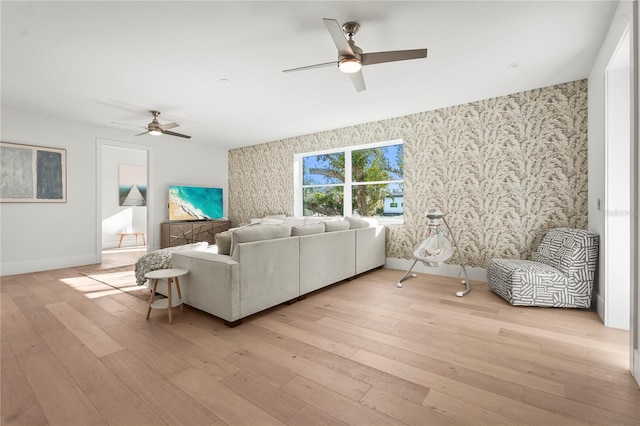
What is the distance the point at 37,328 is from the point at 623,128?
5391mm

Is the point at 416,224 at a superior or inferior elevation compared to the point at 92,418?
superior

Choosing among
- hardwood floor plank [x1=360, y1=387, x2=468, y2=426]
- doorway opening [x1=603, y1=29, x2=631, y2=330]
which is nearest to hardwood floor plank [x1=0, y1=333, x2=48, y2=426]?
hardwood floor plank [x1=360, y1=387, x2=468, y2=426]

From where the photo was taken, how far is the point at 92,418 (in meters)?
1.46

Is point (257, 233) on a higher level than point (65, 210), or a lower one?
lower

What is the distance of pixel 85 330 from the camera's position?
249cm

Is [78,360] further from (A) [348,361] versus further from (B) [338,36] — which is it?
(B) [338,36]

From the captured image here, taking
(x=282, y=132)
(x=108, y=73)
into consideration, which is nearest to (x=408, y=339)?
(x=108, y=73)

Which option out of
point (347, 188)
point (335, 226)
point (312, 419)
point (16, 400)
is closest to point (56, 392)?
point (16, 400)

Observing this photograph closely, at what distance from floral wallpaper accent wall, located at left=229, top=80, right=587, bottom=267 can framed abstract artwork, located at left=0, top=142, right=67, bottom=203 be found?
200 inches

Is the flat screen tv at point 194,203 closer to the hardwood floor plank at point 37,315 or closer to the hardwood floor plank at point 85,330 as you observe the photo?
the hardwood floor plank at point 37,315

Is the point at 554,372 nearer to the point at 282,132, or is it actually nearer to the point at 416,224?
the point at 416,224

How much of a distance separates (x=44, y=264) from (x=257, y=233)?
14.5 ft

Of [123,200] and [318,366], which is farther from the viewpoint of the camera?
[123,200]

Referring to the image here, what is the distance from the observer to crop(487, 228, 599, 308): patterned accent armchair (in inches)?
115
